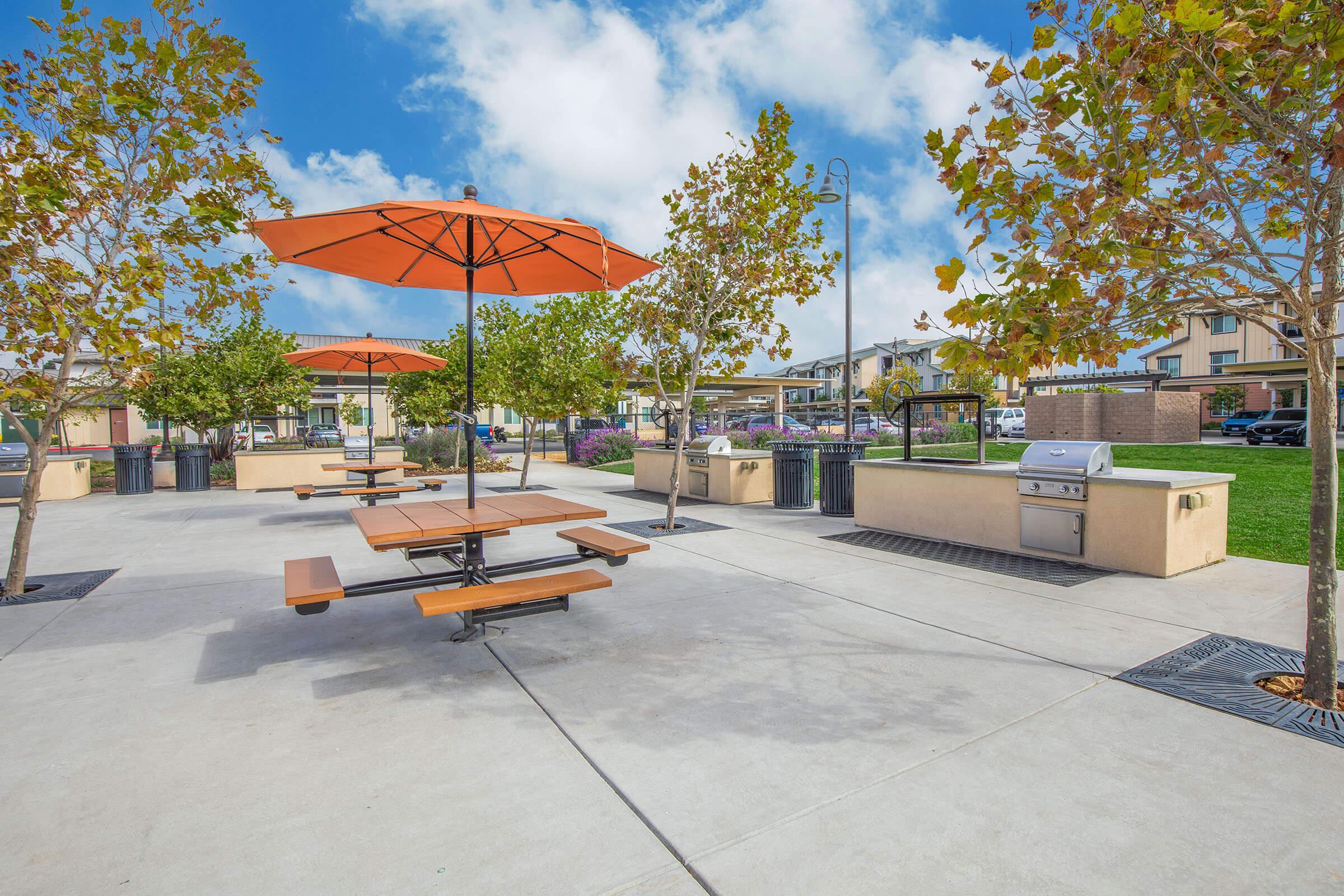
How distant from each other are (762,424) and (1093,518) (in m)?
23.4

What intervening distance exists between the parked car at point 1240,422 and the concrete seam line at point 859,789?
37995mm

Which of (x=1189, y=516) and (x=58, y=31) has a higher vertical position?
(x=58, y=31)

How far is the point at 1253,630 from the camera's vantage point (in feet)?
14.6

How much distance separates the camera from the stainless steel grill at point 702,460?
11359 mm

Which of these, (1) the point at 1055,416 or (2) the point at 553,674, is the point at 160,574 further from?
(1) the point at 1055,416

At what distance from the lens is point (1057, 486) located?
6527mm

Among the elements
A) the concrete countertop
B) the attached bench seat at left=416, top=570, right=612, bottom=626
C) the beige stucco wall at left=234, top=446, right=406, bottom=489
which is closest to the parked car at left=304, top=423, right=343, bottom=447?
the beige stucco wall at left=234, top=446, right=406, bottom=489

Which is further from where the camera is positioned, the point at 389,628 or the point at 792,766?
the point at 389,628

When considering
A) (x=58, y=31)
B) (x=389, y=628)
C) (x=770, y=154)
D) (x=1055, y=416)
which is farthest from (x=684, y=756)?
(x=1055, y=416)

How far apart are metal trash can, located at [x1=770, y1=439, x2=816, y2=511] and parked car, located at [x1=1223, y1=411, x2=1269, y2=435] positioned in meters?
32.6

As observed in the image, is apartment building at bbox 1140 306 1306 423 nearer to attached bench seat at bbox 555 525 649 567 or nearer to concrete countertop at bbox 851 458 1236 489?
concrete countertop at bbox 851 458 1236 489

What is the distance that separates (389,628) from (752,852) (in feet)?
10.9

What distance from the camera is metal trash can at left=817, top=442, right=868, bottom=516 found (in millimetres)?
9766

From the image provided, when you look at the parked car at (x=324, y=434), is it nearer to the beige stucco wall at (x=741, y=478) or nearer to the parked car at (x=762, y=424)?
the parked car at (x=762, y=424)
